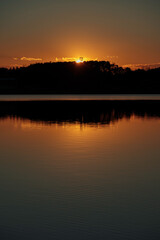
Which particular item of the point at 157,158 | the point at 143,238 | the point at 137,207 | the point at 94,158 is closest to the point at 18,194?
the point at 137,207

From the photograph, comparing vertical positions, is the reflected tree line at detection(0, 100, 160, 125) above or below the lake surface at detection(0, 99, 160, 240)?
below

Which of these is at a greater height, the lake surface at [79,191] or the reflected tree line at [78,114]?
the lake surface at [79,191]

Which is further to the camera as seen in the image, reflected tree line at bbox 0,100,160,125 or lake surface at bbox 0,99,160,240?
reflected tree line at bbox 0,100,160,125

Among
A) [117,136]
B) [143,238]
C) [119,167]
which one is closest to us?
[143,238]

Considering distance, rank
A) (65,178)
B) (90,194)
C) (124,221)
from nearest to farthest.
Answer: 1. (124,221)
2. (90,194)
3. (65,178)

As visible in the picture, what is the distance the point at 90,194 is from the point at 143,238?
12.9 feet

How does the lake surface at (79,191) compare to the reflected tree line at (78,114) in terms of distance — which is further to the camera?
the reflected tree line at (78,114)

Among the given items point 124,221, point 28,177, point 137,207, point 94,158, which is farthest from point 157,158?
point 124,221

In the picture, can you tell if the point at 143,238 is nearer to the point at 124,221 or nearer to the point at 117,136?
the point at 124,221

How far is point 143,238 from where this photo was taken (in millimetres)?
9602

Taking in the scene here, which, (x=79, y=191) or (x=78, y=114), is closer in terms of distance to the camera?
(x=79, y=191)

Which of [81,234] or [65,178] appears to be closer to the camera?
[81,234]

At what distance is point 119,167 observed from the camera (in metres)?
18.4

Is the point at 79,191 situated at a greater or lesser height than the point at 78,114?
greater
